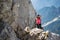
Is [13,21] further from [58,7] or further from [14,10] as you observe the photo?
[58,7]

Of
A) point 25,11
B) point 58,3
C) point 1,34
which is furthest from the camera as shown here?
point 58,3

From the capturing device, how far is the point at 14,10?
70.4ft

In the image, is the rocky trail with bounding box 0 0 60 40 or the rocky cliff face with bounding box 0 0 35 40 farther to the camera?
the rocky cliff face with bounding box 0 0 35 40

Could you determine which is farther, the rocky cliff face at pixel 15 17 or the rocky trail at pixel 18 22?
the rocky cliff face at pixel 15 17

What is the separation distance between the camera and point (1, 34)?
17156 mm

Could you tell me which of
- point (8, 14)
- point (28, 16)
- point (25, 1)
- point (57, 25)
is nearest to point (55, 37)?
point (28, 16)

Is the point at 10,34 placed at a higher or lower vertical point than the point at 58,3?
higher

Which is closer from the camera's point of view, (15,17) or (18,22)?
(15,17)

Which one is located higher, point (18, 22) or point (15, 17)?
point (15, 17)

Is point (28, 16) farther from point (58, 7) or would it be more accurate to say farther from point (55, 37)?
point (58, 7)

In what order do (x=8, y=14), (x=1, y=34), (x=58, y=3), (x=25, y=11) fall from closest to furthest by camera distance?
(x=1, y=34), (x=8, y=14), (x=25, y=11), (x=58, y=3)

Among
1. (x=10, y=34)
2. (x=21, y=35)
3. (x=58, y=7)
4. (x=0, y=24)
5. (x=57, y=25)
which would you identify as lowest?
(x=57, y=25)

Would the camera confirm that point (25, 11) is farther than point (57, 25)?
No

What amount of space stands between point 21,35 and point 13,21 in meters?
1.98
